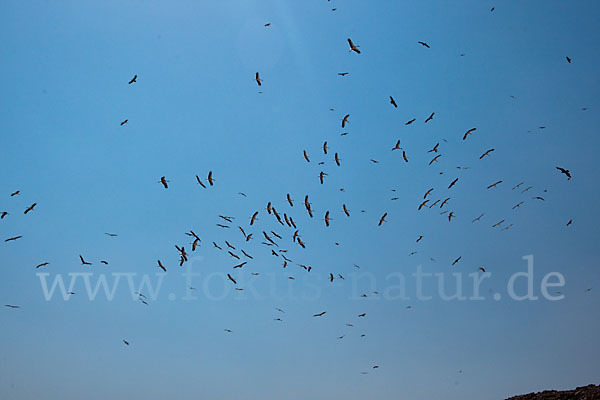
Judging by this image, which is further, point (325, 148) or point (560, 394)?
point (325, 148)

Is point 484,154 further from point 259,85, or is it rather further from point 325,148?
point 259,85

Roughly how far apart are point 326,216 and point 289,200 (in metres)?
1.65

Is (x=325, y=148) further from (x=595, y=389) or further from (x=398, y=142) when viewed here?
(x=595, y=389)

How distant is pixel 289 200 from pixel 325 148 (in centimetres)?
247

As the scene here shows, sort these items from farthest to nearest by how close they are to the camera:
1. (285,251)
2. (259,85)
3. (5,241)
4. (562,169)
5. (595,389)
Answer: (285,251)
(5,241)
(259,85)
(562,169)
(595,389)

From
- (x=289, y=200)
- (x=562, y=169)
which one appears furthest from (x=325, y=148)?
(x=562, y=169)

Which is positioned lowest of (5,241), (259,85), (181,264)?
(181,264)

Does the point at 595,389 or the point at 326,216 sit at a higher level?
the point at 326,216

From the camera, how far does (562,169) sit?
16.8 metres

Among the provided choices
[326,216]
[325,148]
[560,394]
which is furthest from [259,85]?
[560,394]

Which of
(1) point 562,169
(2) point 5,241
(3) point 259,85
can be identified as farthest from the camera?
(2) point 5,241

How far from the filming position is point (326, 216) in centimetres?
1880

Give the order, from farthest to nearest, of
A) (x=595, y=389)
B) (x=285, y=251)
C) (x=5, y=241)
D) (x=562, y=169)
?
(x=285, y=251), (x=5, y=241), (x=562, y=169), (x=595, y=389)

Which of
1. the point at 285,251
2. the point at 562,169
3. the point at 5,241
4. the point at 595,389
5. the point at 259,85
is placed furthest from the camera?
the point at 285,251
